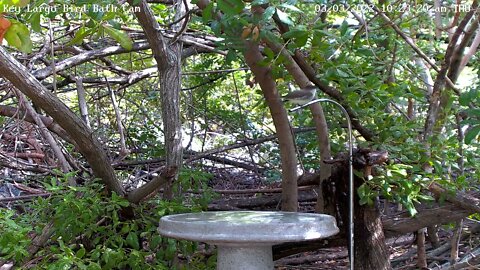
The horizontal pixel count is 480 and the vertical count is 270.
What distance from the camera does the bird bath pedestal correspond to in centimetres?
206

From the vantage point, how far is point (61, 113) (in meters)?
2.58

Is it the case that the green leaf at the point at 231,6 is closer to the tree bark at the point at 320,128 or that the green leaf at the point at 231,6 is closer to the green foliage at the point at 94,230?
the tree bark at the point at 320,128

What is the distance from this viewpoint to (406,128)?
2932 millimetres

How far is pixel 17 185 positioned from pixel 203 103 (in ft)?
4.90

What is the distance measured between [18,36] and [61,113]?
82 cm

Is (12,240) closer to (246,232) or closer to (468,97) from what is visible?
(246,232)

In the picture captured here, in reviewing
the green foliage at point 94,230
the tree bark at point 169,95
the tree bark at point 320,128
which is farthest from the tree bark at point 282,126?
the green foliage at point 94,230

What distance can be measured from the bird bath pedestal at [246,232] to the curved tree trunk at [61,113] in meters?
0.60

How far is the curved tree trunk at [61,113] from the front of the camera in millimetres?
2428

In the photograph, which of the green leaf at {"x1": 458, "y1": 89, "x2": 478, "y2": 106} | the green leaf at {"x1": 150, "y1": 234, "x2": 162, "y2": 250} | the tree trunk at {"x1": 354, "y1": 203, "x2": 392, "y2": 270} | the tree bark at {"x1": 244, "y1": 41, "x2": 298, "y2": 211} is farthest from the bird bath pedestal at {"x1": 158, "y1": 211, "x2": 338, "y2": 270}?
the tree bark at {"x1": 244, "y1": 41, "x2": 298, "y2": 211}

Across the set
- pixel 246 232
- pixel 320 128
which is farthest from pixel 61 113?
pixel 320 128

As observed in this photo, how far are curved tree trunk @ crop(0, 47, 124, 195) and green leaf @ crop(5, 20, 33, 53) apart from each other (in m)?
0.59

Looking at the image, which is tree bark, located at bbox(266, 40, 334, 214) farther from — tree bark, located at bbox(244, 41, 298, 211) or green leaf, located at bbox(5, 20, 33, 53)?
green leaf, located at bbox(5, 20, 33, 53)

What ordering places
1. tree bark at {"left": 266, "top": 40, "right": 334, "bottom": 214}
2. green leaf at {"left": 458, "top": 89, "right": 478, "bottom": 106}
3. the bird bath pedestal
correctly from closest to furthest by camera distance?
the bird bath pedestal < green leaf at {"left": 458, "top": 89, "right": 478, "bottom": 106} < tree bark at {"left": 266, "top": 40, "right": 334, "bottom": 214}
